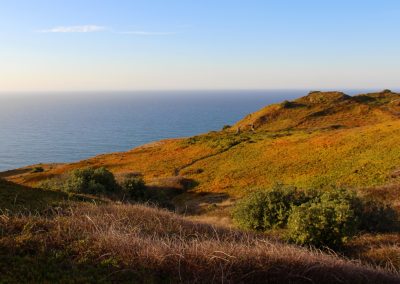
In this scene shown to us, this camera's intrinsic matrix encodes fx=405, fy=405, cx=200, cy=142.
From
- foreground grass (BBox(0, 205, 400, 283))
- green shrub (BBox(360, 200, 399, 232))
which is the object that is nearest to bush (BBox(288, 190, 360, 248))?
green shrub (BBox(360, 200, 399, 232))

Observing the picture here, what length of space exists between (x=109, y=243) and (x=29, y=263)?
1.62 meters

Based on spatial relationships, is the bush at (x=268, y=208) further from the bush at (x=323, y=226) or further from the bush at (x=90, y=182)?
the bush at (x=90, y=182)

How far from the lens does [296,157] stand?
149ft

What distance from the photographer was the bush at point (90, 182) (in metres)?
28.5

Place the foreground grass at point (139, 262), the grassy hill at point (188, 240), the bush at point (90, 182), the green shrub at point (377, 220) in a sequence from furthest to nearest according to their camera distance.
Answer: the bush at point (90, 182) → the green shrub at point (377, 220) → the grassy hill at point (188, 240) → the foreground grass at point (139, 262)

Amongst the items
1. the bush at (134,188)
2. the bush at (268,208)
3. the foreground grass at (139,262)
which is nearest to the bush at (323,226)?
the bush at (268,208)

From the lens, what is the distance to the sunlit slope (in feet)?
120

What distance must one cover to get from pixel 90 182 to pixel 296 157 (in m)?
24.7

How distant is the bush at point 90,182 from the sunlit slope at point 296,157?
40.4 feet

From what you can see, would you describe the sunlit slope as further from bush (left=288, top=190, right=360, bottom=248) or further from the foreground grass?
the foreground grass

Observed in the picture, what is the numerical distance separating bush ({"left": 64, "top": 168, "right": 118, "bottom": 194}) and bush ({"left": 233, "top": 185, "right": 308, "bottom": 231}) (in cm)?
1186

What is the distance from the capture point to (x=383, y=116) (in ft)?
226

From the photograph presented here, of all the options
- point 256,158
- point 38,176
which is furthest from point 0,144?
point 256,158

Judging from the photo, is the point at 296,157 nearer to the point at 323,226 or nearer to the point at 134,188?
the point at 134,188
